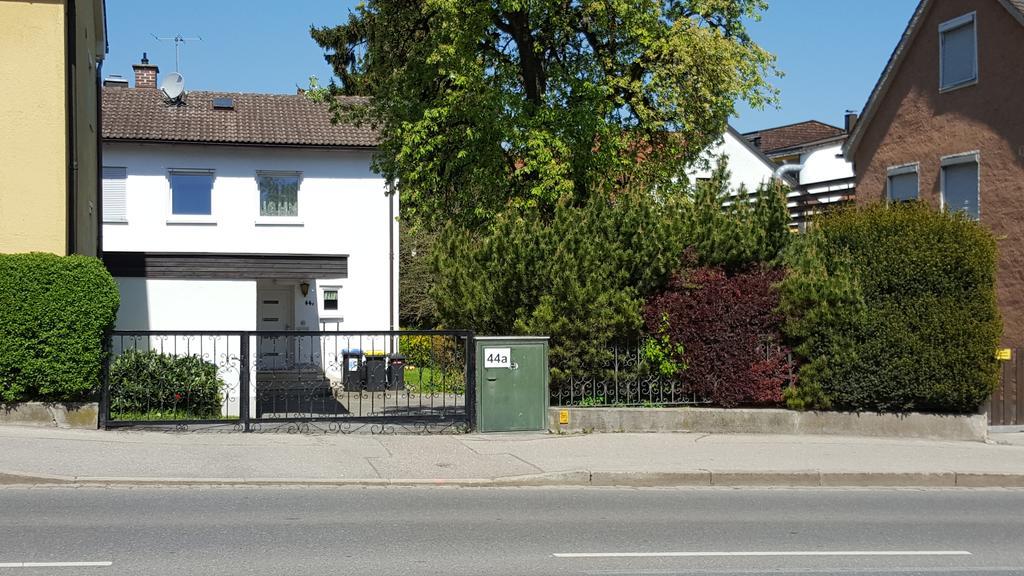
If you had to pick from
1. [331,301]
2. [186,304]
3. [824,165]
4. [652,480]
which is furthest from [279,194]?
[824,165]

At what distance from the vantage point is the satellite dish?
32.5 m

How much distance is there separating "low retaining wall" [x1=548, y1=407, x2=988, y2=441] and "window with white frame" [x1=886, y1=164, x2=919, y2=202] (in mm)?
9714

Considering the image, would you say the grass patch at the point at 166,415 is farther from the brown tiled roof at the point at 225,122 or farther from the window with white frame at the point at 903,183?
the window with white frame at the point at 903,183

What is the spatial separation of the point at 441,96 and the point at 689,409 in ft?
26.9

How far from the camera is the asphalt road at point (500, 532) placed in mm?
7992

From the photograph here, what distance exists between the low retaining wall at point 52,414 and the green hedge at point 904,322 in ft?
33.4

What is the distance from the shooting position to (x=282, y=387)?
16219mm

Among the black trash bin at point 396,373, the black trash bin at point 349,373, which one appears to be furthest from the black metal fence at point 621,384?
the black trash bin at point 349,373

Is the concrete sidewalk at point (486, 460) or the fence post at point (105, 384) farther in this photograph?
the fence post at point (105, 384)

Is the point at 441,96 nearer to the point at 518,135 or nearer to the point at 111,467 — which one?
the point at 518,135

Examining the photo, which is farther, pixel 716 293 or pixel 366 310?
pixel 366 310

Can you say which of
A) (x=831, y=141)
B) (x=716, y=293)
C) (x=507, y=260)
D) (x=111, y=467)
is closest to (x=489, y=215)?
(x=507, y=260)

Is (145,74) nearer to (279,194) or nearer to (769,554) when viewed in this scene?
(279,194)

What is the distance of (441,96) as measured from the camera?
2123 cm
